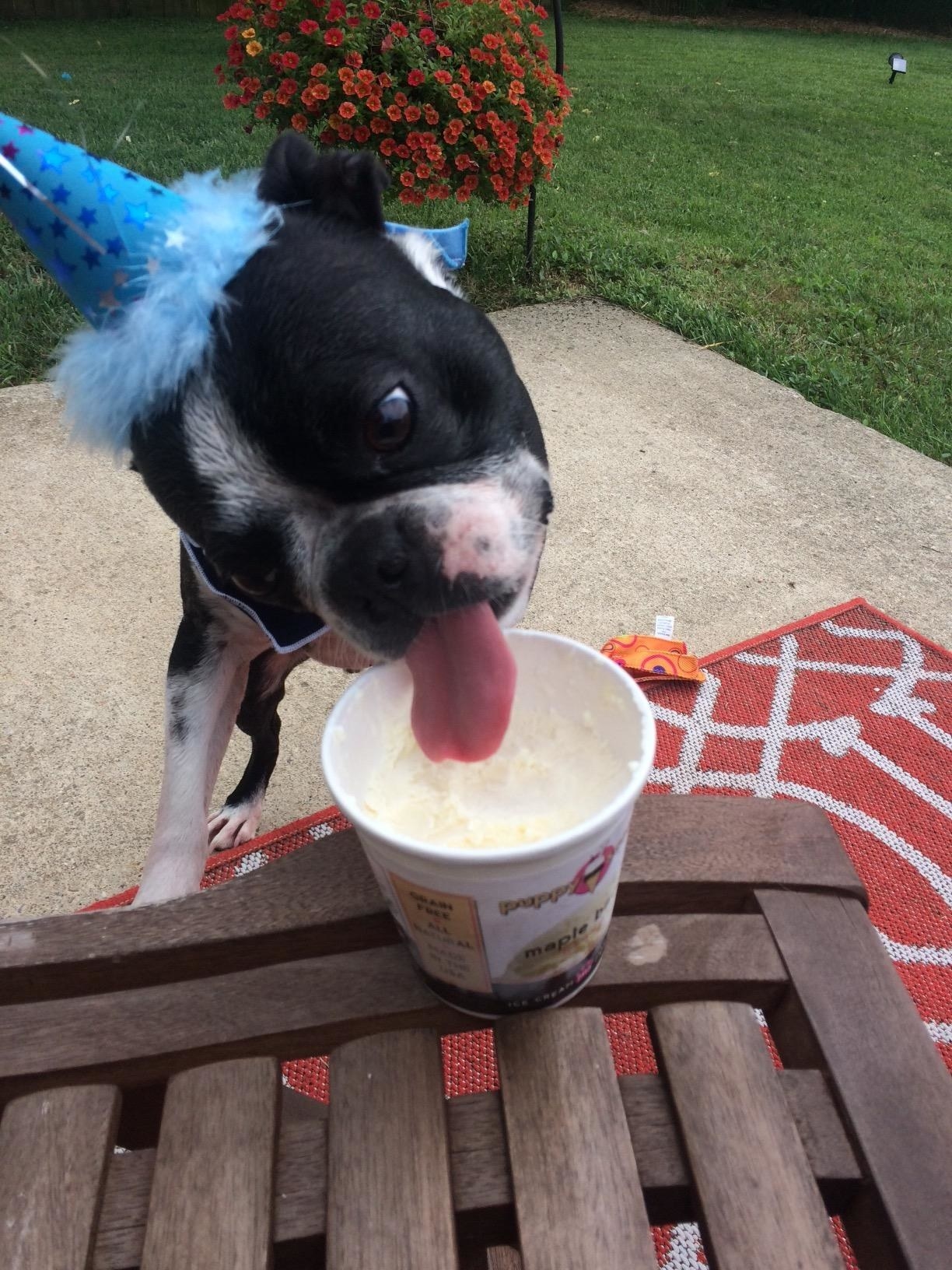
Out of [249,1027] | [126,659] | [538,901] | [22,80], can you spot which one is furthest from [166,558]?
[22,80]

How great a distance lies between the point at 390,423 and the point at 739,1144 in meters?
1.03

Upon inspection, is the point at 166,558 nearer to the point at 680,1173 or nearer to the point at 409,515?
the point at 409,515

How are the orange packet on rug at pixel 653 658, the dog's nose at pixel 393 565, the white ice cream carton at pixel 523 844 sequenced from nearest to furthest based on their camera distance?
the white ice cream carton at pixel 523 844, the dog's nose at pixel 393 565, the orange packet on rug at pixel 653 658

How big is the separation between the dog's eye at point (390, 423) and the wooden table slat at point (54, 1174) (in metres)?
0.92

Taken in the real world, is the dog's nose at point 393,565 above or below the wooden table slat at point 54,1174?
above

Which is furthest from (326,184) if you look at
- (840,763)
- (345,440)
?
(840,763)

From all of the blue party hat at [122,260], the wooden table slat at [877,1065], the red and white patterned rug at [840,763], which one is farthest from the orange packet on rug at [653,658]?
the blue party hat at [122,260]

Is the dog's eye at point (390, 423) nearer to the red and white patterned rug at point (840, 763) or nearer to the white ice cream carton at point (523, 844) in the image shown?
the white ice cream carton at point (523, 844)

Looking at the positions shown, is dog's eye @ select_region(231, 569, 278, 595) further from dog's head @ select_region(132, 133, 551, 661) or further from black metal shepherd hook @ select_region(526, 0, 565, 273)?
black metal shepherd hook @ select_region(526, 0, 565, 273)

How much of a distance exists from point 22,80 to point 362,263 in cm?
1144

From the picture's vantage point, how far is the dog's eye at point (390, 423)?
131 centimetres

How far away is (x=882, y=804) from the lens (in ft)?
7.89

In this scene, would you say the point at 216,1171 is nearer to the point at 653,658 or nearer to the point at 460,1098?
the point at 460,1098

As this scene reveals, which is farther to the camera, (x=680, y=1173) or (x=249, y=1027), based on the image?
(x=249, y=1027)
